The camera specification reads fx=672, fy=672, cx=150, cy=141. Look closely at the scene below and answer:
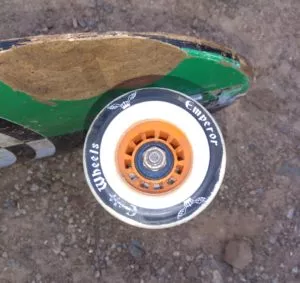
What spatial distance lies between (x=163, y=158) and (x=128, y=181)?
0.50ft

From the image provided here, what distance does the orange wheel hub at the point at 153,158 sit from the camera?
244 cm

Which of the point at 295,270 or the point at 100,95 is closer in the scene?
the point at 100,95

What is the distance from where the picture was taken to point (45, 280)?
3000mm

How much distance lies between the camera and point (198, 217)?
3.09 m

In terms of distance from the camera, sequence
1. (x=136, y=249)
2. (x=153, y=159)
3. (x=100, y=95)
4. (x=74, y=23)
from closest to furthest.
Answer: (x=153, y=159) → (x=100, y=95) → (x=136, y=249) → (x=74, y=23)

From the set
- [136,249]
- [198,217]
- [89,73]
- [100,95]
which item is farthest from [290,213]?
[89,73]

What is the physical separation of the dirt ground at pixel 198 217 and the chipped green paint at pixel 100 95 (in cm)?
43

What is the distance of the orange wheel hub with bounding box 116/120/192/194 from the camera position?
2.44 m

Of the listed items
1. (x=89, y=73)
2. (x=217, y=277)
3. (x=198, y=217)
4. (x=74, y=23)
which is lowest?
(x=217, y=277)

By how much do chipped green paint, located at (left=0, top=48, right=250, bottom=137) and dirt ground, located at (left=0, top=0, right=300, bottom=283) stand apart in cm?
43

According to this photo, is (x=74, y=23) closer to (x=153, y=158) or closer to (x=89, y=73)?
(x=89, y=73)

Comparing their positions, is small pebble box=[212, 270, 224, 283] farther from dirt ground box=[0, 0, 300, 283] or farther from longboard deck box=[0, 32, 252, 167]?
longboard deck box=[0, 32, 252, 167]

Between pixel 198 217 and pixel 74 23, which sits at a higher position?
pixel 74 23

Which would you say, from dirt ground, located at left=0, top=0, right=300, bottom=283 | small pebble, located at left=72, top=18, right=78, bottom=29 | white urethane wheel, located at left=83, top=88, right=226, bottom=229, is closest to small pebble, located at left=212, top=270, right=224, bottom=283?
dirt ground, located at left=0, top=0, right=300, bottom=283
